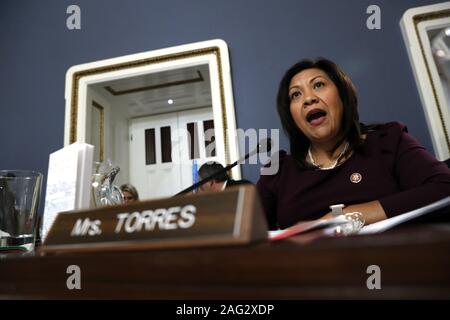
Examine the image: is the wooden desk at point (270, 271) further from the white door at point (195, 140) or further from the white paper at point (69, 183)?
the white door at point (195, 140)

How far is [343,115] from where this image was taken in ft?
3.06

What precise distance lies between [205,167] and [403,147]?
813 millimetres

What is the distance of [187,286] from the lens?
0.70 feet

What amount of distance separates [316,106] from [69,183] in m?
0.73

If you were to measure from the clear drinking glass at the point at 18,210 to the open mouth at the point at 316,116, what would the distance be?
2.50ft

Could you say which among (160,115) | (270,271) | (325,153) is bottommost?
(270,271)

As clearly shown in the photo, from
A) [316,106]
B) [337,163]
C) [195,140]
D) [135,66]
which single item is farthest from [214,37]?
[337,163]

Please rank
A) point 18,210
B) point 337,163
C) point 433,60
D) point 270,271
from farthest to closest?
point 433,60 < point 337,163 < point 18,210 < point 270,271

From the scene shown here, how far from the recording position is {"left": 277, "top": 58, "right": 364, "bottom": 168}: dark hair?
35.5 inches

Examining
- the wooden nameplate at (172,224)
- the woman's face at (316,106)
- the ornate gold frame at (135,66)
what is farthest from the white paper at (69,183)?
the ornate gold frame at (135,66)

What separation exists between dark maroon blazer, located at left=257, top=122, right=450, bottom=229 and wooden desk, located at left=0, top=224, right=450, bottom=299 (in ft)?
1.67

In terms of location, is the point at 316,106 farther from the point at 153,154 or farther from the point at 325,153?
the point at 153,154
